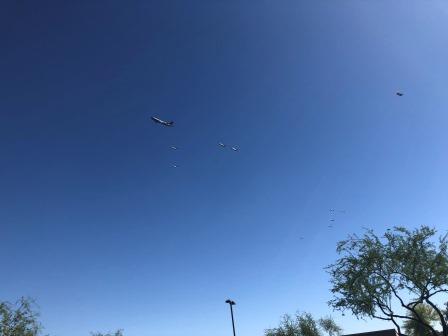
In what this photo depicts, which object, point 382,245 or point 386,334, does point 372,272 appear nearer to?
point 382,245

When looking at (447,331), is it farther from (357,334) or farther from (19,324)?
(19,324)

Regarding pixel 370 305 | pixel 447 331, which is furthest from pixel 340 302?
pixel 447 331

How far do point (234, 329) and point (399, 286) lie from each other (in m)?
22.6

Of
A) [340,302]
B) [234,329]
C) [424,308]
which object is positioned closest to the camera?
[340,302]

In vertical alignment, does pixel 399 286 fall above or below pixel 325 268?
below

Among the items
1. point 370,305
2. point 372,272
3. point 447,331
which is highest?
point 372,272

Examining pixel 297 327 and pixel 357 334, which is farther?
pixel 297 327

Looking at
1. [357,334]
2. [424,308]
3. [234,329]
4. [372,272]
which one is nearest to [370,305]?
[372,272]

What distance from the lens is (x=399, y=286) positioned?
1254 inches

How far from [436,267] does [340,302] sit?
9.15 m

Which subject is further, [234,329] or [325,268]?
[234,329]

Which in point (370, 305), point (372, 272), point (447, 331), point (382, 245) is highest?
point (382, 245)

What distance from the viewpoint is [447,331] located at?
2944cm

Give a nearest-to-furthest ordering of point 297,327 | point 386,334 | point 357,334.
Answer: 1. point 386,334
2. point 357,334
3. point 297,327
